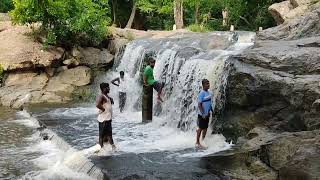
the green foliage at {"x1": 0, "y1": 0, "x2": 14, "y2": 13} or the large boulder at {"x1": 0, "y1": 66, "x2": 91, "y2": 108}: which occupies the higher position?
the green foliage at {"x1": 0, "y1": 0, "x2": 14, "y2": 13}

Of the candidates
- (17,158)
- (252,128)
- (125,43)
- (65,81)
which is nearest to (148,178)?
(252,128)

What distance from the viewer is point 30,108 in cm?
1684

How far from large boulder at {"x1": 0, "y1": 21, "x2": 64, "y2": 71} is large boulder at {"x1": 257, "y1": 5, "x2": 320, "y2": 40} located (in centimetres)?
948

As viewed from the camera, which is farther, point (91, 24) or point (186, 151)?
point (91, 24)

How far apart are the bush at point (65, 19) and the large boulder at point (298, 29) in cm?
876

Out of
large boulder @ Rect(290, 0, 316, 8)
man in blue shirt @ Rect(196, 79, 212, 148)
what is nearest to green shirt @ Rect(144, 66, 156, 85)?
man in blue shirt @ Rect(196, 79, 212, 148)

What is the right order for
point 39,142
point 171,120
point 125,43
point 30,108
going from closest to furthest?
point 39,142 < point 171,120 < point 30,108 < point 125,43

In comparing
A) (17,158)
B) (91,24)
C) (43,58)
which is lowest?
(17,158)

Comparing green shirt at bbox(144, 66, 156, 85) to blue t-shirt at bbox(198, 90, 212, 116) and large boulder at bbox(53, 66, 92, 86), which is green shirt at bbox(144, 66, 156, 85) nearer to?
blue t-shirt at bbox(198, 90, 212, 116)

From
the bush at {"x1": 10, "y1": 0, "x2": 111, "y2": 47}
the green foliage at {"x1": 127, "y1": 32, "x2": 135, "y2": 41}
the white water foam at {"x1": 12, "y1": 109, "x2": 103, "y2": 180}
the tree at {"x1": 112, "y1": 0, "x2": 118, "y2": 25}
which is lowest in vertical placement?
the white water foam at {"x1": 12, "y1": 109, "x2": 103, "y2": 180}

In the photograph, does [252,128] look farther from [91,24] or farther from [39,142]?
[91,24]

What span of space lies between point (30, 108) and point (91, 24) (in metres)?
5.16

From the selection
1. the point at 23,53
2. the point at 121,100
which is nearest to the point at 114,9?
the point at 23,53

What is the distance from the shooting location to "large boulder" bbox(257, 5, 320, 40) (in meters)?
12.5
